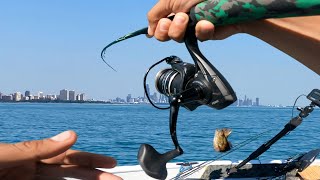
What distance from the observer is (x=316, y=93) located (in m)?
4.95

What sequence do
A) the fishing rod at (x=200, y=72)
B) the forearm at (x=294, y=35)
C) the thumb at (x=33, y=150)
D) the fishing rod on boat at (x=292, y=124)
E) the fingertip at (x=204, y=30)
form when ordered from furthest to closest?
the fishing rod on boat at (x=292, y=124) < the forearm at (x=294, y=35) < the fingertip at (x=204, y=30) < the fishing rod at (x=200, y=72) < the thumb at (x=33, y=150)

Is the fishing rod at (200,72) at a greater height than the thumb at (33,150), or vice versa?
the fishing rod at (200,72)

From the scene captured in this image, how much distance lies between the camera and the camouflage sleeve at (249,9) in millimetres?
1044

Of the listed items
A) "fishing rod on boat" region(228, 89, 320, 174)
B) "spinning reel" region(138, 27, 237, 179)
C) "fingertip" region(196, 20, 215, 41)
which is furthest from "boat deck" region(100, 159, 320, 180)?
"fingertip" region(196, 20, 215, 41)

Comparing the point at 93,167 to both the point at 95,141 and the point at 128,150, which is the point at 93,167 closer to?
the point at 128,150

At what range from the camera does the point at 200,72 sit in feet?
6.00

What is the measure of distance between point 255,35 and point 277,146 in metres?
20.9

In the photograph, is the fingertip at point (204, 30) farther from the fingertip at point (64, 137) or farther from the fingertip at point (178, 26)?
the fingertip at point (64, 137)

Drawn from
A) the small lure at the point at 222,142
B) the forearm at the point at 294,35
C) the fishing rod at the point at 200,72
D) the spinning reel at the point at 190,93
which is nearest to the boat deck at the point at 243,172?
the small lure at the point at 222,142

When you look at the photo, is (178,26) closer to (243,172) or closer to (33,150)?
(33,150)

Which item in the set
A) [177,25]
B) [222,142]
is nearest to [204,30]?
[177,25]

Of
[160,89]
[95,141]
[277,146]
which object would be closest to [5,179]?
[160,89]

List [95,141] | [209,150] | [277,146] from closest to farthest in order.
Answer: [209,150], [277,146], [95,141]

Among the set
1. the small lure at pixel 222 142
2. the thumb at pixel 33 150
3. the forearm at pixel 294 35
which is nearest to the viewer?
the thumb at pixel 33 150
